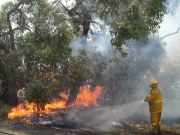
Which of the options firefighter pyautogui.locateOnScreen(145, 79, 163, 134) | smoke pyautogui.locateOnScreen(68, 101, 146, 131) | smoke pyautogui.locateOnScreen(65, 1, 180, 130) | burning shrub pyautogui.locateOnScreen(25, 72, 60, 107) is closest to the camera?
firefighter pyautogui.locateOnScreen(145, 79, 163, 134)

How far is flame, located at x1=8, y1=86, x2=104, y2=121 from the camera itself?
12.0m

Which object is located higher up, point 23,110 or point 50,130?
point 23,110

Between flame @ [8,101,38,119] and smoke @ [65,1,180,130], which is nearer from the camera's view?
flame @ [8,101,38,119]

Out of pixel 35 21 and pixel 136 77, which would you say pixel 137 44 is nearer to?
pixel 136 77

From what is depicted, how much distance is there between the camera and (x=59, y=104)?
14.5 meters

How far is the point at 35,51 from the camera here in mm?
11102

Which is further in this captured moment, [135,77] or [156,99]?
[135,77]

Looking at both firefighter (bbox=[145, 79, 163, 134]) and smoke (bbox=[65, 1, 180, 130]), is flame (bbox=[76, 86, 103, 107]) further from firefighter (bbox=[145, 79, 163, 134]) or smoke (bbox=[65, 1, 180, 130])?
firefighter (bbox=[145, 79, 163, 134])

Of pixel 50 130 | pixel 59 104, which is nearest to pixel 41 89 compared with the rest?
pixel 50 130

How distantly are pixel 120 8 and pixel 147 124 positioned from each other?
5.03 meters

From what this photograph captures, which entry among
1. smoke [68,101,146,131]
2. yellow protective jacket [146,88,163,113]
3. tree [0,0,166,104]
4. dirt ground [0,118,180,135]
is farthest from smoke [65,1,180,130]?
yellow protective jacket [146,88,163,113]

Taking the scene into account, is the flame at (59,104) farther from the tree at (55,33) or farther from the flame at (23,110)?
the tree at (55,33)

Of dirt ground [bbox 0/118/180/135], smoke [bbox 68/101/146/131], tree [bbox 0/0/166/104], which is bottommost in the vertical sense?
dirt ground [bbox 0/118/180/135]

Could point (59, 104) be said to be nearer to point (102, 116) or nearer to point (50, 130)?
point (102, 116)
